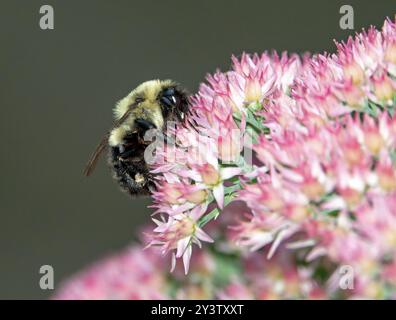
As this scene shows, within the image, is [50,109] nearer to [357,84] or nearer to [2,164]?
[2,164]

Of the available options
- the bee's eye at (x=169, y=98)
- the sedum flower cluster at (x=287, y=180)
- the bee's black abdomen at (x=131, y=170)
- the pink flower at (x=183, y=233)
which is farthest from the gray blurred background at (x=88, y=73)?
the pink flower at (x=183, y=233)

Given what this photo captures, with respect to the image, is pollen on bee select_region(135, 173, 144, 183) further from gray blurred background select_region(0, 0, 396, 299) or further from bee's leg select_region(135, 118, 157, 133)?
gray blurred background select_region(0, 0, 396, 299)

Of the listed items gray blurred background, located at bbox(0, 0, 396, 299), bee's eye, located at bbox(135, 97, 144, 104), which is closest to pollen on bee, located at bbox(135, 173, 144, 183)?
bee's eye, located at bbox(135, 97, 144, 104)

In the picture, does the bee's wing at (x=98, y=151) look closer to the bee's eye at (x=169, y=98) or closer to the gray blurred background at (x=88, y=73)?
the bee's eye at (x=169, y=98)

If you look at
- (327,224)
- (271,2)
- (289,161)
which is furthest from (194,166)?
(271,2)

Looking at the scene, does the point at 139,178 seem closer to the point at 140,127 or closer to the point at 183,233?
the point at 140,127
